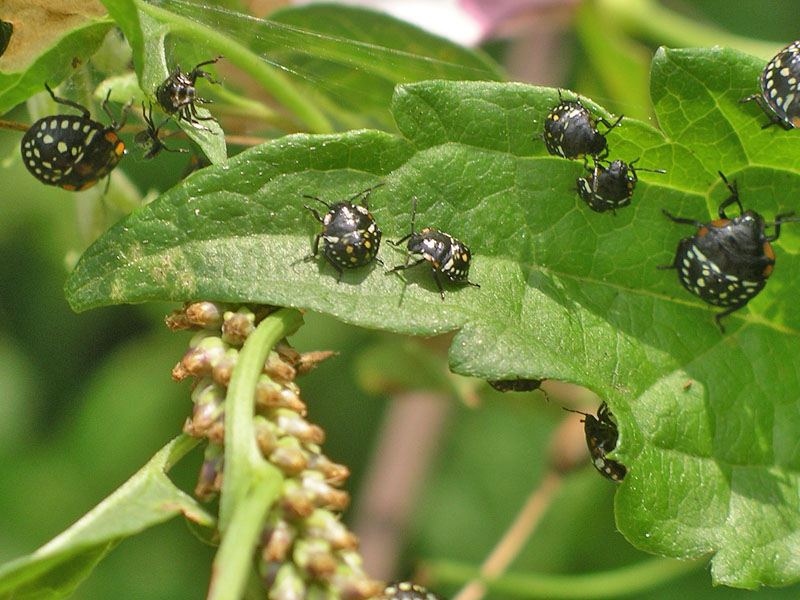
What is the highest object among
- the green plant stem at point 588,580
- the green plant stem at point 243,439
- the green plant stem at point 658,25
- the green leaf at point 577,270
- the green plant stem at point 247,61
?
the green plant stem at point 658,25

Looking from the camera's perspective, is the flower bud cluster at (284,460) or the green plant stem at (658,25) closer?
the flower bud cluster at (284,460)

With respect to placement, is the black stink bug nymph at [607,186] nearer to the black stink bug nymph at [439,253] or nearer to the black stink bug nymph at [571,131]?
the black stink bug nymph at [571,131]

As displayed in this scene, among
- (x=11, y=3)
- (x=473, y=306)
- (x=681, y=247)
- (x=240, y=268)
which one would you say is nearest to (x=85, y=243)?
(x=11, y=3)

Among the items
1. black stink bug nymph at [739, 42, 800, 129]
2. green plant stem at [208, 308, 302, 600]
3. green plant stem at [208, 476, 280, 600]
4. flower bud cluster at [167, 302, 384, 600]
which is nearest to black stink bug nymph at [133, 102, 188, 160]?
flower bud cluster at [167, 302, 384, 600]

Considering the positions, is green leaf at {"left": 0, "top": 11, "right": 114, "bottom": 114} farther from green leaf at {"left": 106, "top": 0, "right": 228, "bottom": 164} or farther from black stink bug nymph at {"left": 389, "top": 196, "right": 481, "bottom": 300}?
black stink bug nymph at {"left": 389, "top": 196, "right": 481, "bottom": 300}

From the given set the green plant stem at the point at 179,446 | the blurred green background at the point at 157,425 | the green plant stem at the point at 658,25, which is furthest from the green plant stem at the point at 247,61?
the green plant stem at the point at 658,25

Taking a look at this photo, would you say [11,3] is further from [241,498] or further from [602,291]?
[602,291]

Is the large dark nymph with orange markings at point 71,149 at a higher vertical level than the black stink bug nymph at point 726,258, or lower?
lower
